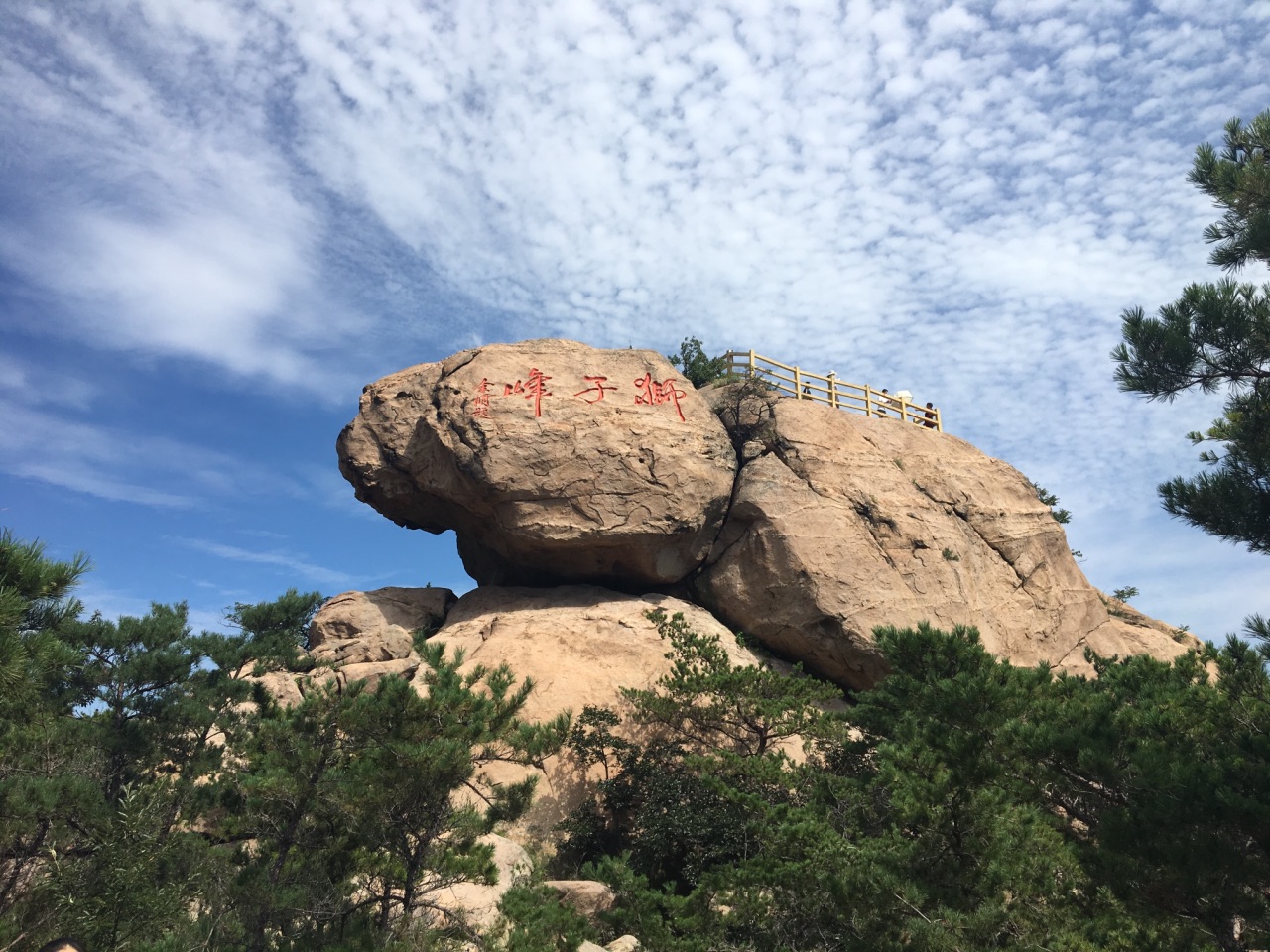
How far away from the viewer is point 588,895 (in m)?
10.4

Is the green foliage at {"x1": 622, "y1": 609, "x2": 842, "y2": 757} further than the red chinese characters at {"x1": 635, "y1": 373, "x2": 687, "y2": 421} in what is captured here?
No

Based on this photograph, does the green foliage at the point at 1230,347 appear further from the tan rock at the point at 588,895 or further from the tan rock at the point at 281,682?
the tan rock at the point at 281,682

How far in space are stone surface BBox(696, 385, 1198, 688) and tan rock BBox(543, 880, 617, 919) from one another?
6.66 metres

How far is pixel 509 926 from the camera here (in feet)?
28.1

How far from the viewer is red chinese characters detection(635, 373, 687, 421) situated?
55.6 feet

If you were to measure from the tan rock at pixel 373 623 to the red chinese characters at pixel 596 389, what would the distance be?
535 cm

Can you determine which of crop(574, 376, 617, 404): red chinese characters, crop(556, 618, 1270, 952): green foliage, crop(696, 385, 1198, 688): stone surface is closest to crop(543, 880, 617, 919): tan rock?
crop(556, 618, 1270, 952): green foliage

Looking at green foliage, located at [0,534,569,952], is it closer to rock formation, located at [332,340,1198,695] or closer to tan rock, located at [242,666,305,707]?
tan rock, located at [242,666,305,707]

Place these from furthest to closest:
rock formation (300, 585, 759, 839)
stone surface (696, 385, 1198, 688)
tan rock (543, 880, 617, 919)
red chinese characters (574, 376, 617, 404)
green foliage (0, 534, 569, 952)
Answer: red chinese characters (574, 376, 617, 404), stone surface (696, 385, 1198, 688), rock formation (300, 585, 759, 839), tan rock (543, 880, 617, 919), green foliage (0, 534, 569, 952)

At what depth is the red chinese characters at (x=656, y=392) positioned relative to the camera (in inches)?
667

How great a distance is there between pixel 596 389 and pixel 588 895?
929cm

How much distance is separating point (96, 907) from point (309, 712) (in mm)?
2188

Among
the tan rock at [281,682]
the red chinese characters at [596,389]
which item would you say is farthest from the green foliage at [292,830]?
the red chinese characters at [596,389]

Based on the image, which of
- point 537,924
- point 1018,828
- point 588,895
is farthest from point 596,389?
point 1018,828
